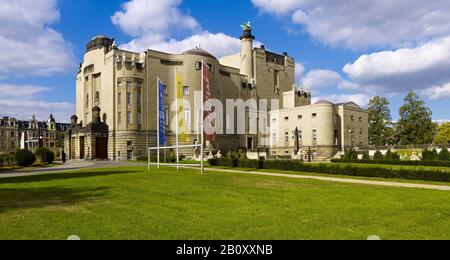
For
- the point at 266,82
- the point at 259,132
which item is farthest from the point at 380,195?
the point at 266,82

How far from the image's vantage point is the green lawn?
822 centimetres

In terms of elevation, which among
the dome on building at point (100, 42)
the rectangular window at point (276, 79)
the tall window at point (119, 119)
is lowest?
the tall window at point (119, 119)

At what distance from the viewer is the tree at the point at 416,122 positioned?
2783 inches

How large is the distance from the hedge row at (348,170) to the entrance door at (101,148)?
102ft

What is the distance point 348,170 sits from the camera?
28156 millimetres

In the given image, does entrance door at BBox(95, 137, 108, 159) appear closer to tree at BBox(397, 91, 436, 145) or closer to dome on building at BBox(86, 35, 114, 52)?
dome on building at BBox(86, 35, 114, 52)

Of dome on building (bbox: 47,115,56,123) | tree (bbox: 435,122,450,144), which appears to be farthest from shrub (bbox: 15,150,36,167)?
dome on building (bbox: 47,115,56,123)

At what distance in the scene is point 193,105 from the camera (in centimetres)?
6788

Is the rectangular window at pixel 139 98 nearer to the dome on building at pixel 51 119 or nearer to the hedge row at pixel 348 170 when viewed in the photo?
the hedge row at pixel 348 170

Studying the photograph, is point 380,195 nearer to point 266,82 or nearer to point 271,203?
point 271,203

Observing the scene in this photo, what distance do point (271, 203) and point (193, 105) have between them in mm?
56019

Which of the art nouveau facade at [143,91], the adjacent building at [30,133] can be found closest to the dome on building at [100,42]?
the art nouveau facade at [143,91]

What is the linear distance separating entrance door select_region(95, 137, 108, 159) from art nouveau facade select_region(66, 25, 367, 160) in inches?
20.3

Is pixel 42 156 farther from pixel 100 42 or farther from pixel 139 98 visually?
pixel 100 42
